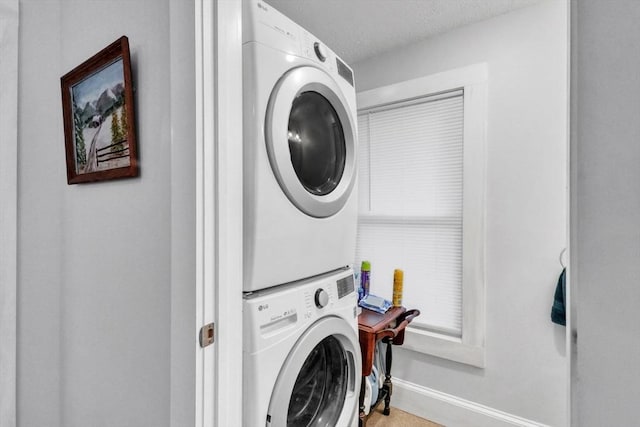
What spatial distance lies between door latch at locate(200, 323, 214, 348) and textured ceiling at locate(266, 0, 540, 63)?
1.63m

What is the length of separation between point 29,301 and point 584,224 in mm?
1602

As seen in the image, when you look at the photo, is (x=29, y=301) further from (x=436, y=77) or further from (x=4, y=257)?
(x=436, y=77)

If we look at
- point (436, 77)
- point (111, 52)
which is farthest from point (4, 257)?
point (436, 77)

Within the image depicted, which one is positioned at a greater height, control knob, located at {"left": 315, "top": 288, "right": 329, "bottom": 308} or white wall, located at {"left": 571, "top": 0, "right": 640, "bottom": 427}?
white wall, located at {"left": 571, "top": 0, "right": 640, "bottom": 427}

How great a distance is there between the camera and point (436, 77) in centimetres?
187

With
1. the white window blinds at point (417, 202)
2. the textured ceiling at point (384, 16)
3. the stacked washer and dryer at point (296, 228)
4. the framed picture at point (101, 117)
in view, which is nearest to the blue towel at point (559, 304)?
the white window blinds at point (417, 202)

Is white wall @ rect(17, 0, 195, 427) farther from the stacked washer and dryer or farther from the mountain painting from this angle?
the stacked washer and dryer

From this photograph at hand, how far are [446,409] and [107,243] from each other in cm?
202

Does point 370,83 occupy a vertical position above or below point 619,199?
above

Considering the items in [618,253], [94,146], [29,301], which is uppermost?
[94,146]

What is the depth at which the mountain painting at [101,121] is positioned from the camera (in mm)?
850

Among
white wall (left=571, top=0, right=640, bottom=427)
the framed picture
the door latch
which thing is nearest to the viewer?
white wall (left=571, top=0, right=640, bottom=427)

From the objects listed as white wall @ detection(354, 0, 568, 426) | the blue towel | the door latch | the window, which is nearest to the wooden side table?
the window

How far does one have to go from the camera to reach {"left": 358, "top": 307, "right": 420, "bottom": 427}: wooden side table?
139 cm
